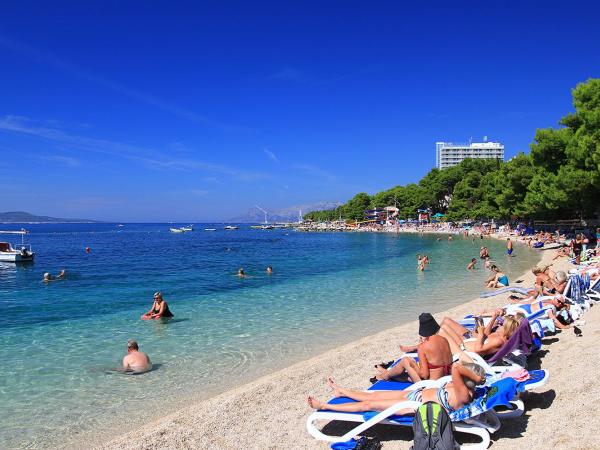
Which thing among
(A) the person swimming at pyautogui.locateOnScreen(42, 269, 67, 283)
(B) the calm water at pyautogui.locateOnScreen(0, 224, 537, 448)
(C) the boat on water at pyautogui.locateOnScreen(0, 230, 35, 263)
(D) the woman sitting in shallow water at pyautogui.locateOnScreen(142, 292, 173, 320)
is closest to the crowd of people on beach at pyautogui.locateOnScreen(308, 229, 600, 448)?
(B) the calm water at pyautogui.locateOnScreen(0, 224, 537, 448)

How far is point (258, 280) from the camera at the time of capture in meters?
24.1

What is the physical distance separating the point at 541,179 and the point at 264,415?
41713mm

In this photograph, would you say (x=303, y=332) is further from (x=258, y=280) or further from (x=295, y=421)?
(x=258, y=280)

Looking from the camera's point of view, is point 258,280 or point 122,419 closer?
point 122,419

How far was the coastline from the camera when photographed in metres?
5.61

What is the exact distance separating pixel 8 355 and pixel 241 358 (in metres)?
5.46

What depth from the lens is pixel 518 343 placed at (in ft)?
21.1

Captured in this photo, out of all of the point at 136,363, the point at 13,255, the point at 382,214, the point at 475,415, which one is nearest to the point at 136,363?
the point at 136,363

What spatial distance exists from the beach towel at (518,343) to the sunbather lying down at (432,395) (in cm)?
134

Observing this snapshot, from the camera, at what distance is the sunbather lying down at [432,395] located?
484cm

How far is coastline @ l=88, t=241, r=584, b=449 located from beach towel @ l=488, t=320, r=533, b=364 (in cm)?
63

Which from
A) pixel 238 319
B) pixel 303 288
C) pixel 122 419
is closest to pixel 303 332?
pixel 238 319

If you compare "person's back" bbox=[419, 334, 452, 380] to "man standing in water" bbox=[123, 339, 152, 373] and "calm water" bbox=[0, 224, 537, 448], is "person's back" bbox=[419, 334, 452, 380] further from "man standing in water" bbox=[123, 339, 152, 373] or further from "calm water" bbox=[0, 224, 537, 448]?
"man standing in water" bbox=[123, 339, 152, 373]

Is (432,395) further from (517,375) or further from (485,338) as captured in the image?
(485,338)
